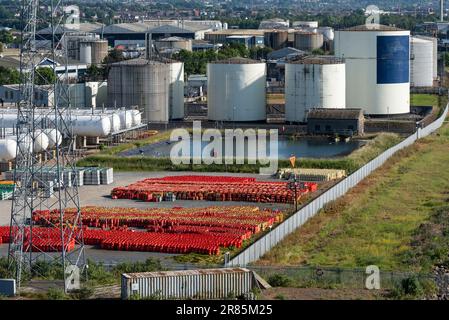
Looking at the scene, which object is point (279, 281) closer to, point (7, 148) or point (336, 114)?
point (7, 148)

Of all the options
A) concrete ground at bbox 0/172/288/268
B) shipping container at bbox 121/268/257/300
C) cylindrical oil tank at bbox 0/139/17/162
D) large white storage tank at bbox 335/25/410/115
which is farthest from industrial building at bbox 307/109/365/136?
shipping container at bbox 121/268/257/300

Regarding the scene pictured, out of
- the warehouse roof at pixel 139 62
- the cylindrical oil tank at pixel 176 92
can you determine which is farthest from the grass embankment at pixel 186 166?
the cylindrical oil tank at pixel 176 92

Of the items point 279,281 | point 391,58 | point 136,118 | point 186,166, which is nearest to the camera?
point 279,281

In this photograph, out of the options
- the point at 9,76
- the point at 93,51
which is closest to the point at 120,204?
the point at 9,76

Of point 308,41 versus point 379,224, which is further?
point 308,41

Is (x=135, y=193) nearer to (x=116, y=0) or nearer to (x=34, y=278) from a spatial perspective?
(x=34, y=278)
